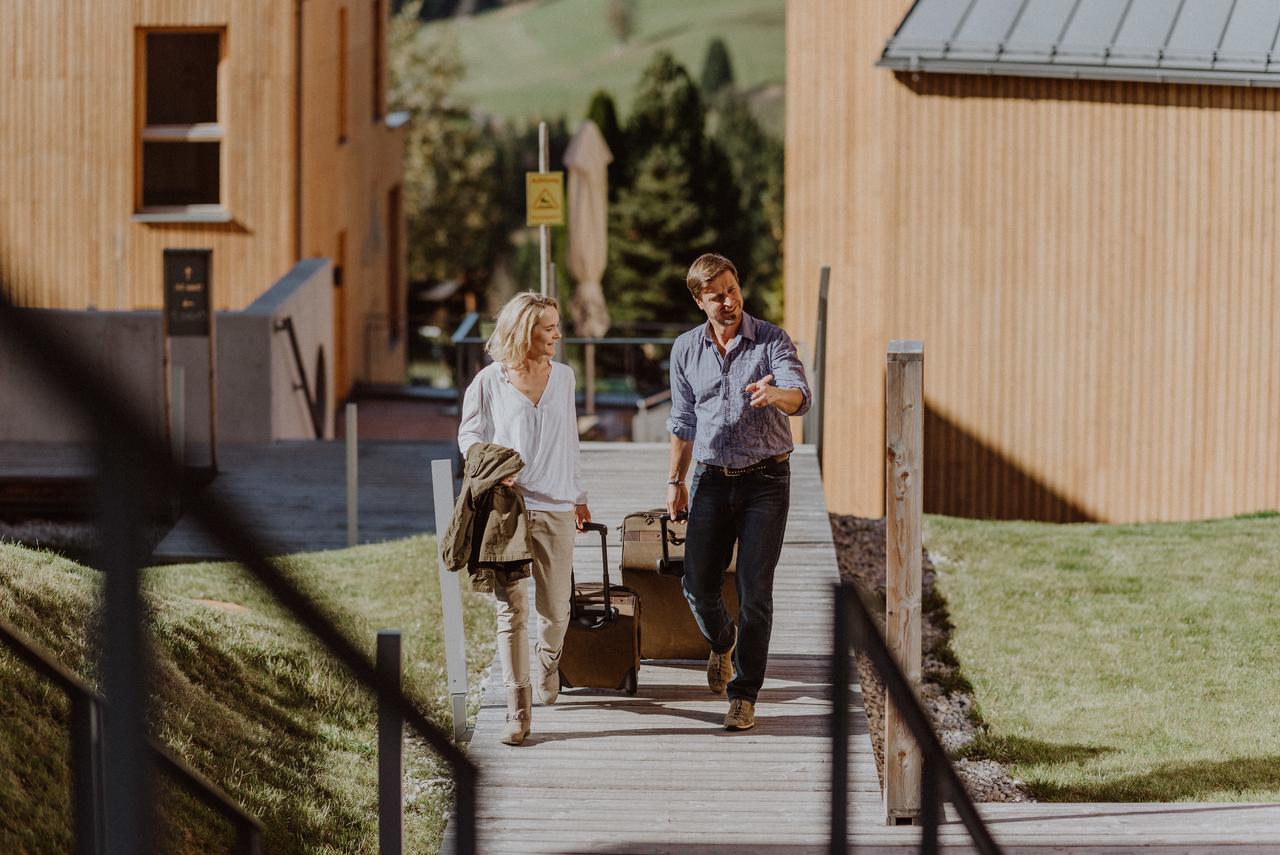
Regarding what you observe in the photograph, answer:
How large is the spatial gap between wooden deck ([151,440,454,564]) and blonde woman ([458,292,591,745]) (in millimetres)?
5373

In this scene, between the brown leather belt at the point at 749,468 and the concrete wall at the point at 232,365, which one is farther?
the concrete wall at the point at 232,365

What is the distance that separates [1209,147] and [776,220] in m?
43.4

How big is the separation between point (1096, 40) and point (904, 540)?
10.4 meters

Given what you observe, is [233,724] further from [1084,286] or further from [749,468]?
[1084,286]

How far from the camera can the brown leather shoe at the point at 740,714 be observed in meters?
6.58

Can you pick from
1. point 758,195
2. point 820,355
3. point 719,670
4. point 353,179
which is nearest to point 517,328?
point 719,670

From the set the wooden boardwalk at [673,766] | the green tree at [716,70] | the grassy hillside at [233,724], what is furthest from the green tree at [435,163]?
the wooden boardwalk at [673,766]

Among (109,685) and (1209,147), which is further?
(1209,147)

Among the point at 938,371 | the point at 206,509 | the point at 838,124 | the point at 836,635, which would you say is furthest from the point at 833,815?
the point at 838,124

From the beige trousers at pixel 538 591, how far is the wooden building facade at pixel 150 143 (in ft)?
48.4

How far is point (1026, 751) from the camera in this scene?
8.16 m

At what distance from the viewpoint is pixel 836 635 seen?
3109mm

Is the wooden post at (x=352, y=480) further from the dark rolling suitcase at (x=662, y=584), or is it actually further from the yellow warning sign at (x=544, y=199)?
the dark rolling suitcase at (x=662, y=584)

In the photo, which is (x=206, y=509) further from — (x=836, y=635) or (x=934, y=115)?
(x=934, y=115)
